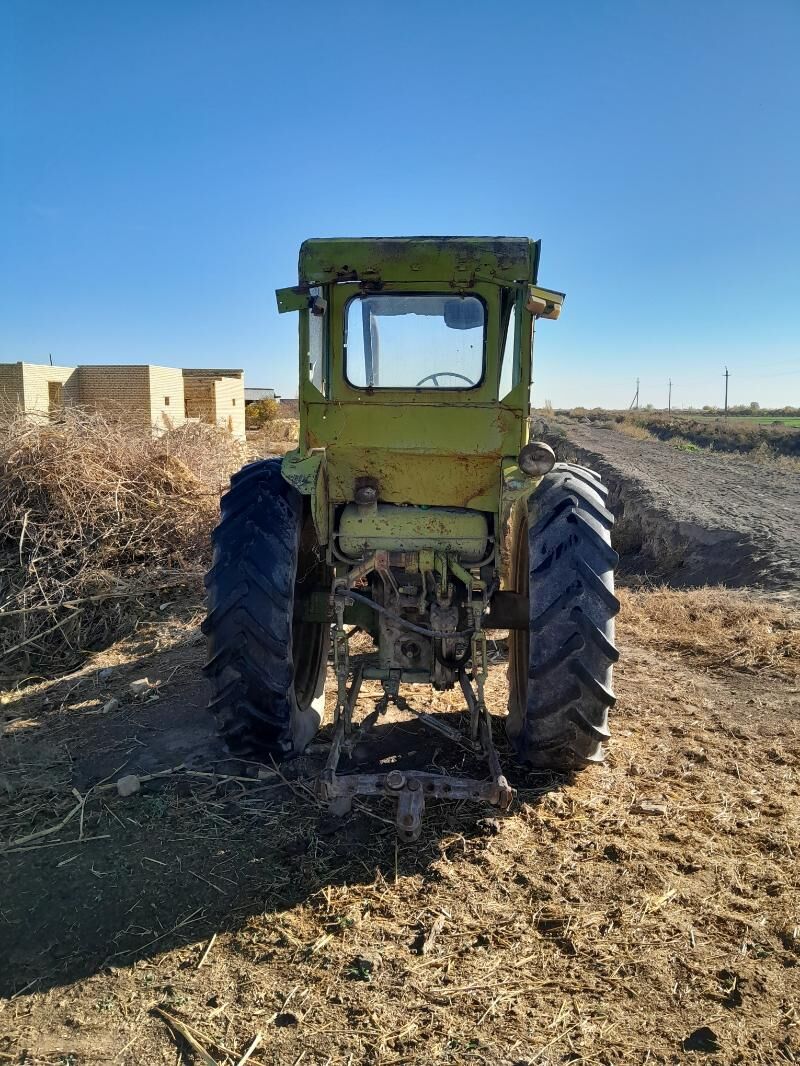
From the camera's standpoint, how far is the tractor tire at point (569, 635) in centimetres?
346

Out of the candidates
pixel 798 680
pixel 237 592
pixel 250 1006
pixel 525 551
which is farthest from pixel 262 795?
pixel 798 680

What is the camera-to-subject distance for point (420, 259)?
3.55 metres

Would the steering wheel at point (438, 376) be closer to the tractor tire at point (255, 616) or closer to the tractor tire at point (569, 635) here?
the tractor tire at point (569, 635)

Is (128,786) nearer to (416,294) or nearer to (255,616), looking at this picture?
(255,616)

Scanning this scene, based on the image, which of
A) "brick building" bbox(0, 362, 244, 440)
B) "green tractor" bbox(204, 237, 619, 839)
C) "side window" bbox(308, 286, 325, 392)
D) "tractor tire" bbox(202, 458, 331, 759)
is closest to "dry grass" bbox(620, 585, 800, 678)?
"green tractor" bbox(204, 237, 619, 839)

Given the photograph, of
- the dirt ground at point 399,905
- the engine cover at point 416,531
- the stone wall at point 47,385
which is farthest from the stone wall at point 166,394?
the engine cover at point 416,531

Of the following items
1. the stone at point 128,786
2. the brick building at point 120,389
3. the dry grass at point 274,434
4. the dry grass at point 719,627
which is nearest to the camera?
the stone at point 128,786

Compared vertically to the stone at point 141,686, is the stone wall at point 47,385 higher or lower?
higher

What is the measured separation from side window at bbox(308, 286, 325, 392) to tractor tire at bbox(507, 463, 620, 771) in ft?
4.27

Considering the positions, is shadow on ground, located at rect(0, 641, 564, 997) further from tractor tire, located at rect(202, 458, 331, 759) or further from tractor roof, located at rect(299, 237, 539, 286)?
tractor roof, located at rect(299, 237, 539, 286)

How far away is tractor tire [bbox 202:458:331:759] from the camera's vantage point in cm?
363

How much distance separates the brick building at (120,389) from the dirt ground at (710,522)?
821 cm

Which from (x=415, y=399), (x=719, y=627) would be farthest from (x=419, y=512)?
(x=719, y=627)

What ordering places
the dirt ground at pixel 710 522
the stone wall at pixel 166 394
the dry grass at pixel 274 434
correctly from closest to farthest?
the dirt ground at pixel 710 522
the stone wall at pixel 166 394
the dry grass at pixel 274 434
